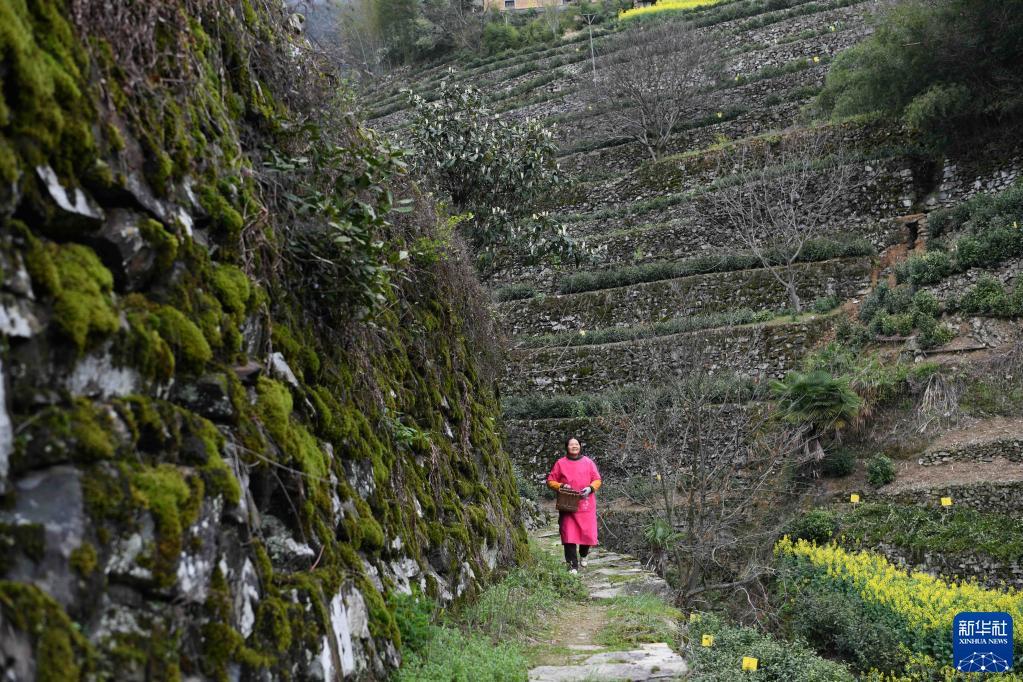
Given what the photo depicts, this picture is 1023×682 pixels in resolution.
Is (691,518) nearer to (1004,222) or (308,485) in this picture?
(308,485)

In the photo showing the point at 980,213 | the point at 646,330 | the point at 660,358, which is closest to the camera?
the point at 980,213

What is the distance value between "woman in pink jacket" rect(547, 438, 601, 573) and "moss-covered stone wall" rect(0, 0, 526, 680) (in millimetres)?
3943

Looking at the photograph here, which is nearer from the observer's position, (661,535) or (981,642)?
(981,642)

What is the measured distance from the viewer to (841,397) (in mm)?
13883

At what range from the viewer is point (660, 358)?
18062 millimetres

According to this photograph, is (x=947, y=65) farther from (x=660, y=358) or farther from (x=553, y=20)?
(x=553, y=20)

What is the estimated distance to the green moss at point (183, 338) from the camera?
2713 millimetres

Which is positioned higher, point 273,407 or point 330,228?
point 330,228

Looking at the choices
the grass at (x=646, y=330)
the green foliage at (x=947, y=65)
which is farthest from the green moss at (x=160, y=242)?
the green foliage at (x=947, y=65)

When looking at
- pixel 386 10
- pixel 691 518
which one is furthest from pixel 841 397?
pixel 386 10

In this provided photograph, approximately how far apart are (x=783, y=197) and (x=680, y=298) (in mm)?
4060

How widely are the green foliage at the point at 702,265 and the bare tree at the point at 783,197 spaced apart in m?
0.24

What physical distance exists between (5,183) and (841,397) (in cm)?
1363

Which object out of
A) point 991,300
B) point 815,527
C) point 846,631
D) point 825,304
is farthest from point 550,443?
point 846,631
